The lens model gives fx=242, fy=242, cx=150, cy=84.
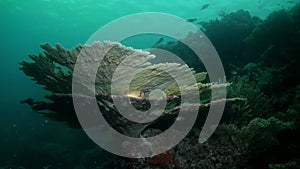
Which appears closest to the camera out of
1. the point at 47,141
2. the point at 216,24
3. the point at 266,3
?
the point at 216,24

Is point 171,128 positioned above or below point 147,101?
below

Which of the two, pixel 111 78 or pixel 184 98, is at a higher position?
pixel 111 78

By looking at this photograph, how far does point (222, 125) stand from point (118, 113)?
190cm

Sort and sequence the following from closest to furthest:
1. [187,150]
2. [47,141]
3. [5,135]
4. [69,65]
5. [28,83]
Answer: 1. [69,65]
2. [187,150]
3. [47,141]
4. [5,135]
5. [28,83]

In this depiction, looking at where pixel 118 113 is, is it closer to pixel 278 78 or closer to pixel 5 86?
pixel 278 78

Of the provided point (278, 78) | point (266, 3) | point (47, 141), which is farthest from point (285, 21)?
point (266, 3)

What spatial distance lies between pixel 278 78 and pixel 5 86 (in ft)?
154

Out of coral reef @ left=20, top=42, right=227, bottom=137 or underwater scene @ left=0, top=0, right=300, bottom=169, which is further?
underwater scene @ left=0, top=0, right=300, bottom=169

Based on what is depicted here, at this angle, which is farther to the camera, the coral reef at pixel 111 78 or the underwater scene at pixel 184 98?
the underwater scene at pixel 184 98

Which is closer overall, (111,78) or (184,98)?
(111,78)

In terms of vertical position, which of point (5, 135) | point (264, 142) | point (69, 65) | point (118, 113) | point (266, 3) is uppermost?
point (266, 3)

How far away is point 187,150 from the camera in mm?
3979

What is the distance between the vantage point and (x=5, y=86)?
43.7 m

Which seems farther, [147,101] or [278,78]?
[278,78]
